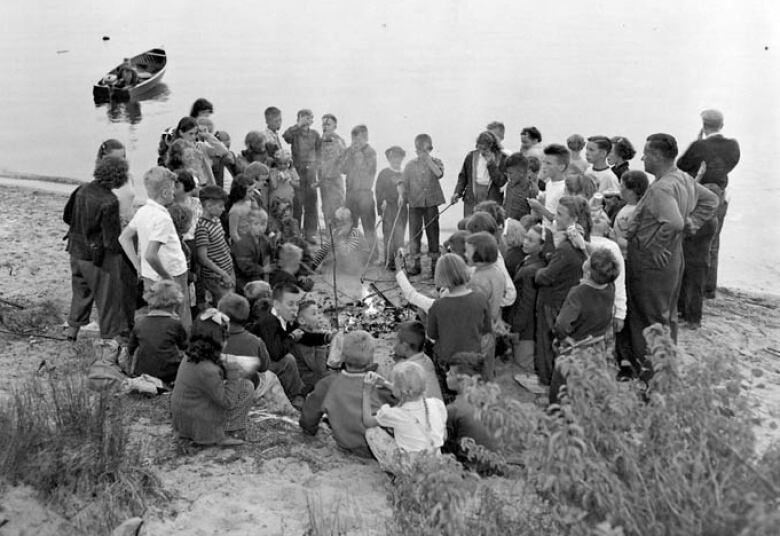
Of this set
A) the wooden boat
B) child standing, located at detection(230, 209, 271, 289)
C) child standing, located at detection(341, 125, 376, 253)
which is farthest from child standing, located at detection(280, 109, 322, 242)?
the wooden boat

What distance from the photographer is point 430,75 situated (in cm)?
3359

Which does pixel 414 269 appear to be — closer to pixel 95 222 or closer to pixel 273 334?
pixel 273 334

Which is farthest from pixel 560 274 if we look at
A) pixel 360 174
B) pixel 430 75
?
pixel 430 75

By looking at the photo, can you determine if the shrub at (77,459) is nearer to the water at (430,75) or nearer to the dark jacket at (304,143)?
the dark jacket at (304,143)

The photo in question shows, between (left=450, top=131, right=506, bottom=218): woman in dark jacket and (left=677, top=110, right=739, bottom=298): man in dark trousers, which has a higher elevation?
(left=677, top=110, right=739, bottom=298): man in dark trousers

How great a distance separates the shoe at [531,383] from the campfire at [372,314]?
1405mm

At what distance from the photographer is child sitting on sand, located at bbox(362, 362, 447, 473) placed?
5320 mm

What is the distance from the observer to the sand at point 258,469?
16.1ft

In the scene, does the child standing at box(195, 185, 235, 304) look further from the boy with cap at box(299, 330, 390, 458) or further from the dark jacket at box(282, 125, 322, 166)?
the dark jacket at box(282, 125, 322, 166)

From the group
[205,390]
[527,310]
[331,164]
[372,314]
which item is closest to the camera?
[205,390]

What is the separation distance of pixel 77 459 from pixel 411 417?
197 cm

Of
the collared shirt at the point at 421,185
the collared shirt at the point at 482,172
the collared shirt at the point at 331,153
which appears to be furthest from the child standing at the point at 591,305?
the collared shirt at the point at 331,153

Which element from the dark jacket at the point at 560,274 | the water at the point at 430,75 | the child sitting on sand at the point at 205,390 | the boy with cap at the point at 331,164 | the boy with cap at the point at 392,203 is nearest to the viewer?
the child sitting on sand at the point at 205,390

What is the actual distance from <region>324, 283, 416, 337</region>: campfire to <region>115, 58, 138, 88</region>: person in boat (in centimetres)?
2016
